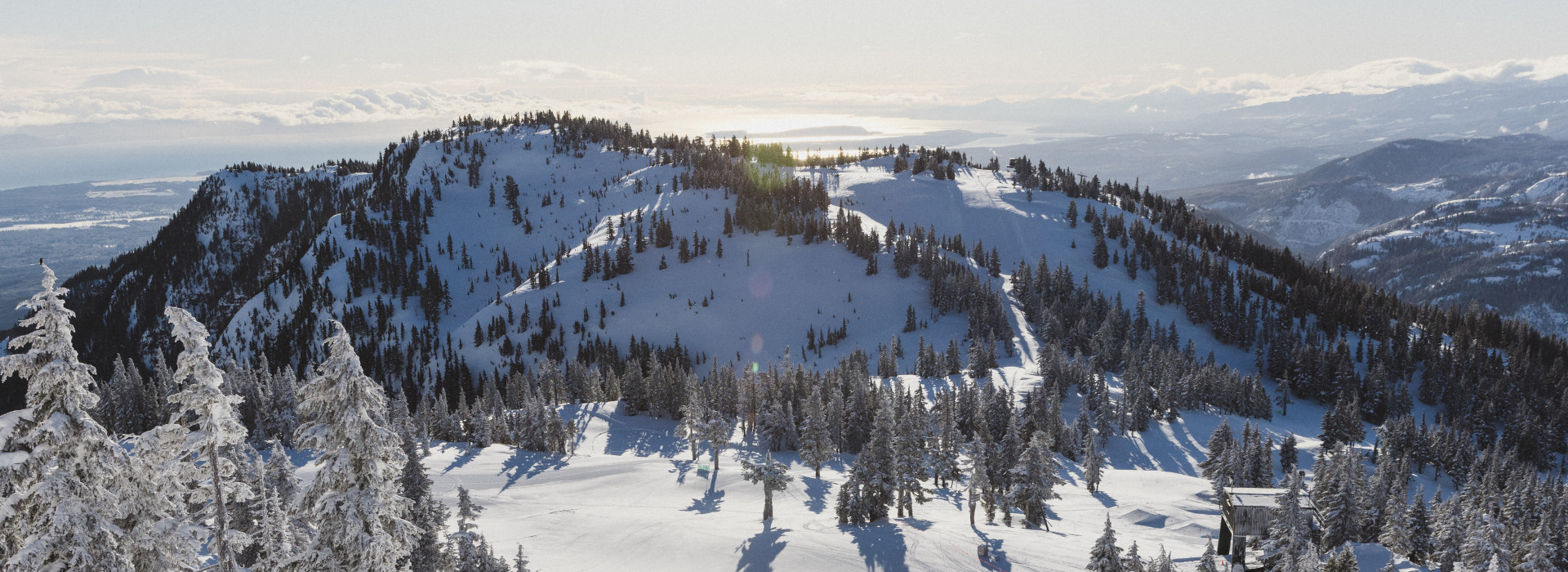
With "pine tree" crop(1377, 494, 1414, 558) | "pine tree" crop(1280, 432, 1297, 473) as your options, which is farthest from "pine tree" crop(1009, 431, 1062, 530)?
"pine tree" crop(1280, 432, 1297, 473)

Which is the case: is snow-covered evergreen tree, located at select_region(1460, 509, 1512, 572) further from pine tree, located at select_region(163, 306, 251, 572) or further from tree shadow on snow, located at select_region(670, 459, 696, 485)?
pine tree, located at select_region(163, 306, 251, 572)

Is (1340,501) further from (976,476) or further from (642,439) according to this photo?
(642,439)

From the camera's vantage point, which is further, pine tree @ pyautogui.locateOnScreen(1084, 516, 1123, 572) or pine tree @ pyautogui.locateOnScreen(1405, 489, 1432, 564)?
pine tree @ pyautogui.locateOnScreen(1405, 489, 1432, 564)

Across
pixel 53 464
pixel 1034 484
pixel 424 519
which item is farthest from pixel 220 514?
pixel 1034 484

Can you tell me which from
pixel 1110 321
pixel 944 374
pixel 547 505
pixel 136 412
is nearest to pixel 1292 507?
pixel 547 505

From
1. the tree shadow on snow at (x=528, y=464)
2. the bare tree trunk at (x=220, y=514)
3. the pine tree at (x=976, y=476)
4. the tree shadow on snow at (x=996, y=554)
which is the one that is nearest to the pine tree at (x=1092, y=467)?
the pine tree at (x=976, y=476)

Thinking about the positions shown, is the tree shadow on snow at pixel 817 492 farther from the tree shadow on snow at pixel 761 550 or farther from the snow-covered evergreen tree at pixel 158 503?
the snow-covered evergreen tree at pixel 158 503
